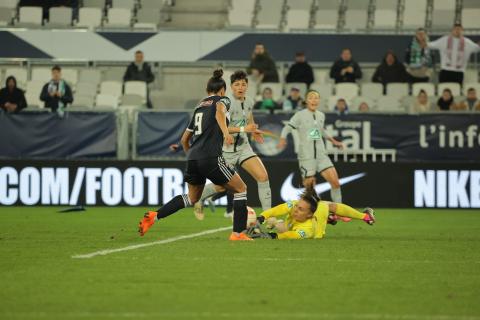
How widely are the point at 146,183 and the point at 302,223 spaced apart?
9.50m

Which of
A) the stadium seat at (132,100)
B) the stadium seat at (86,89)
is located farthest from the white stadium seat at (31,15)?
the stadium seat at (132,100)

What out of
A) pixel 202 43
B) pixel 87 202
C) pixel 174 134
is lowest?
pixel 87 202

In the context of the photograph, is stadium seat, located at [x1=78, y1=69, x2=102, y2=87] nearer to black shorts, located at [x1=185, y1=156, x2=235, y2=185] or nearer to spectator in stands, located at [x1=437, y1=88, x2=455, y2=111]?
spectator in stands, located at [x1=437, y1=88, x2=455, y2=111]

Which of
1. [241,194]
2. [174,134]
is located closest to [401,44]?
[174,134]

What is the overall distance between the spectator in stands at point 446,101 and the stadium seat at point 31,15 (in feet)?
36.3

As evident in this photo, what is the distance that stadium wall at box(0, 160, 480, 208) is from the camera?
2234cm

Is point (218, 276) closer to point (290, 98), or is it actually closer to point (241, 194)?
point (241, 194)

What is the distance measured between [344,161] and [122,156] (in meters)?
4.63

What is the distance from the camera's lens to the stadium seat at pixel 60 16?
28.6 metres

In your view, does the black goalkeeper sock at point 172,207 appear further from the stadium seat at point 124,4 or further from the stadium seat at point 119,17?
the stadium seat at point 124,4

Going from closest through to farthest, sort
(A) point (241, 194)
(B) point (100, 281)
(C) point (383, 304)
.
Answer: (C) point (383, 304)
(B) point (100, 281)
(A) point (241, 194)

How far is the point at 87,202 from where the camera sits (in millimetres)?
22469

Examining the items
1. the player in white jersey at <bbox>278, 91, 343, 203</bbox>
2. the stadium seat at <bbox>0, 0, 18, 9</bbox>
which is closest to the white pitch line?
the player in white jersey at <bbox>278, 91, 343, 203</bbox>

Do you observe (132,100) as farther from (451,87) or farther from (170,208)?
(170,208)
